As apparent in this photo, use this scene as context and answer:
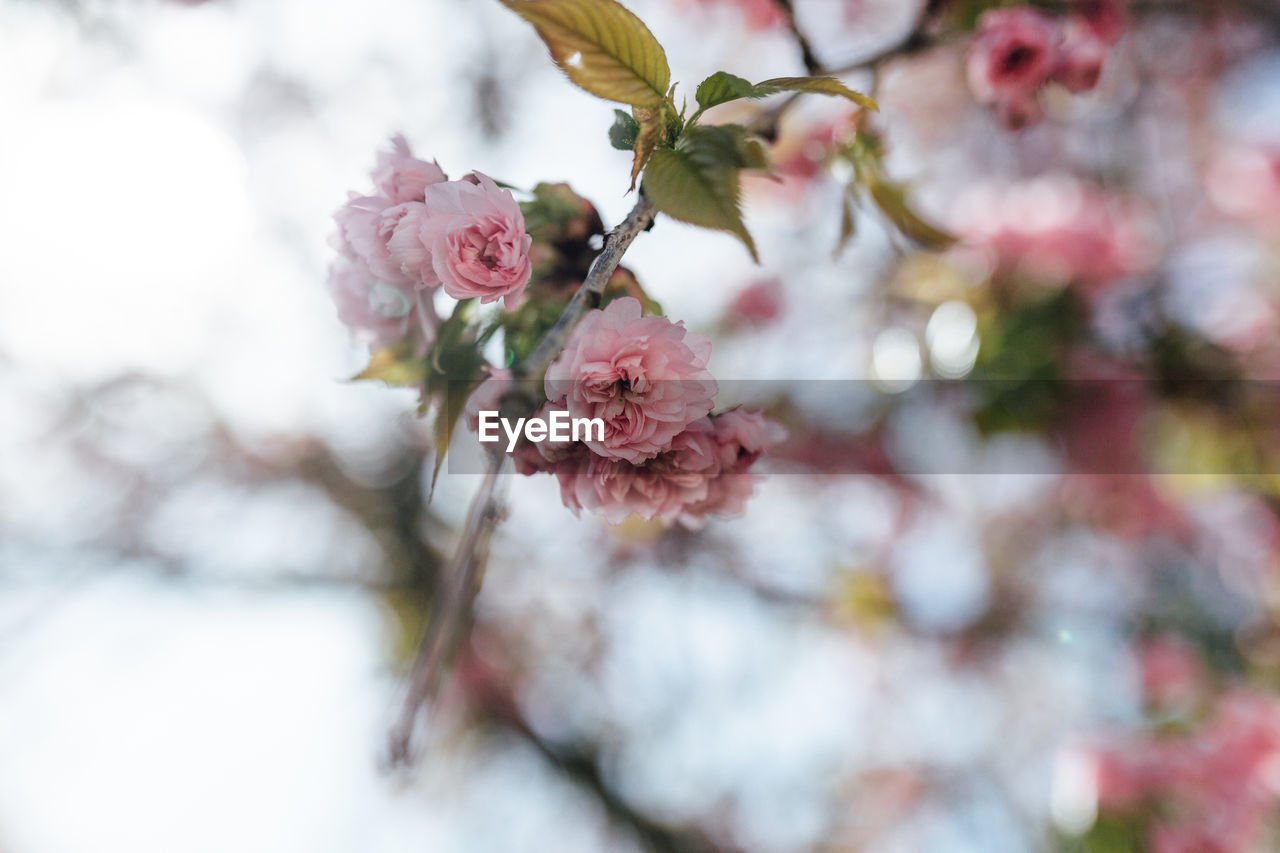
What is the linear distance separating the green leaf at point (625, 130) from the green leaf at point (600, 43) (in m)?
0.01

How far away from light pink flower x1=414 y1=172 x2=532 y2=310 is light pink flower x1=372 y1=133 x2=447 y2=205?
0.02 meters

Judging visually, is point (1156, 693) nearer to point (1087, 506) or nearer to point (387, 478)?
point (1087, 506)

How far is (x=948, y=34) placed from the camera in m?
0.71

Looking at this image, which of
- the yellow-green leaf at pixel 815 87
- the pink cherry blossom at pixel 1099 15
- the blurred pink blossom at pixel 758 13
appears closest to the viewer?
the yellow-green leaf at pixel 815 87

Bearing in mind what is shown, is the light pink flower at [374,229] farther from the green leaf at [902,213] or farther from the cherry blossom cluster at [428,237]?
the green leaf at [902,213]

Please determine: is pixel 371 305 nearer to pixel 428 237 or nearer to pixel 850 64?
pixel 428 237

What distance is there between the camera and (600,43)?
0.35 metres

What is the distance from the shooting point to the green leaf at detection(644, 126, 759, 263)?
36 centimetres

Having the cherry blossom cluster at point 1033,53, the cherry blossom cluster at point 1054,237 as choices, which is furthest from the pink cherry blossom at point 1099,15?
the cherry blossom cluster at point 1054,237

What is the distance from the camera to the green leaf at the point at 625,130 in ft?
1.23

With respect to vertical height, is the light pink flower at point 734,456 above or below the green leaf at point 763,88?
below

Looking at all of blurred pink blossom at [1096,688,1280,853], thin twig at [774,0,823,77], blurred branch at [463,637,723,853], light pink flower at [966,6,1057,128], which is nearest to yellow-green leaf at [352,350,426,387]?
thin twig at [774,0,823,77]

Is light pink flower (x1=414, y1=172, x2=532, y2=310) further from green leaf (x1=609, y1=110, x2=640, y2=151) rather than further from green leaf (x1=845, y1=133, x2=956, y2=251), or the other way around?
green leaf (x1=845, y1=133, x2=956, y2=251)

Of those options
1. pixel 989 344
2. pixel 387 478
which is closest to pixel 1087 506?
pixel 989 344
